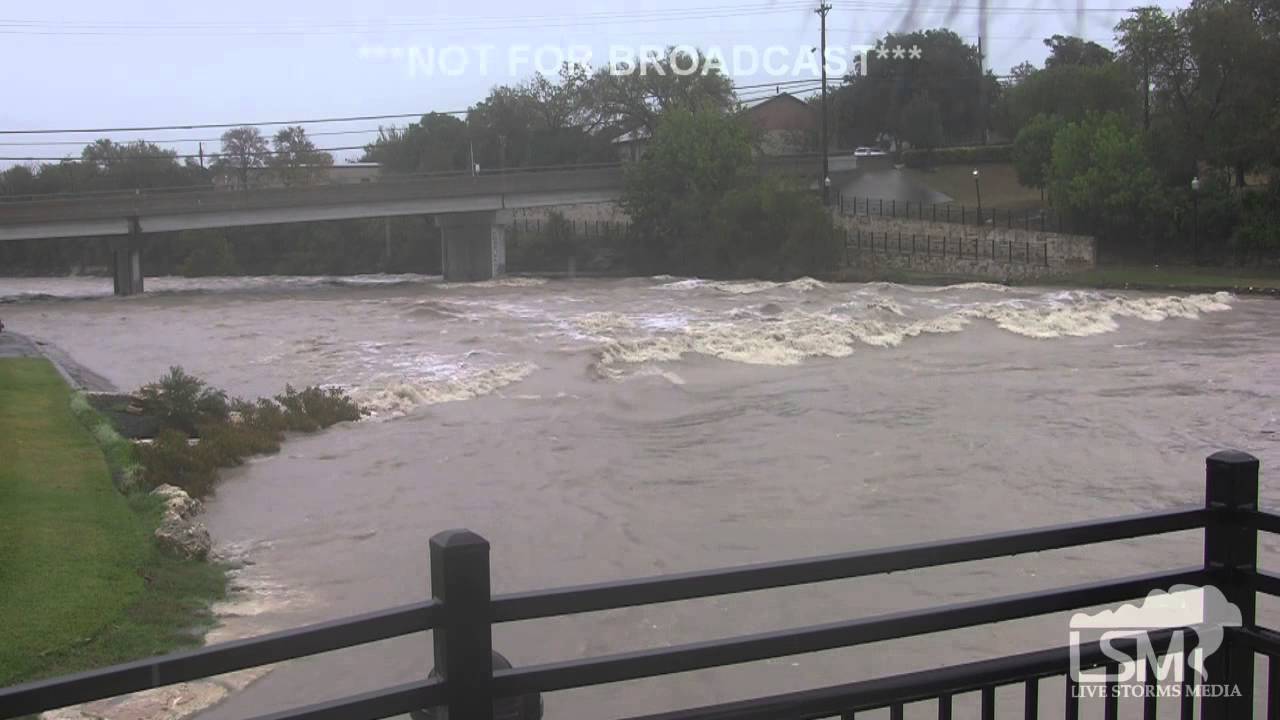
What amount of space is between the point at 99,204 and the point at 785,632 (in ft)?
220

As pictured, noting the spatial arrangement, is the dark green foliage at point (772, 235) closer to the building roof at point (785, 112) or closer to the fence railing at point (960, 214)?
the fence railing at point (960, 214)

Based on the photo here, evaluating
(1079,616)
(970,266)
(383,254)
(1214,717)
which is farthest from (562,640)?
(383,254)

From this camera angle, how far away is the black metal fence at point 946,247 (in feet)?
209

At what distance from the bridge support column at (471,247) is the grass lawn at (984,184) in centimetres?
3250

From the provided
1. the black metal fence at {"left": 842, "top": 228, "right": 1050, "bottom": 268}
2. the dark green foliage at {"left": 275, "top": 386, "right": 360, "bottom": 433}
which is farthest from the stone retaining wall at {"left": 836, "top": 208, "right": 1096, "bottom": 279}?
the dark green foliage at {"left": 275, "top": 386, "right": 360, "bottom": 433}

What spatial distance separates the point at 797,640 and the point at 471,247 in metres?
75.6

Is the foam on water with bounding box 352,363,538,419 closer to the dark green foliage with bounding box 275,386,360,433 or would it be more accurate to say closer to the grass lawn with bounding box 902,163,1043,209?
the dark green foliage with bounding box 275,386,360,433

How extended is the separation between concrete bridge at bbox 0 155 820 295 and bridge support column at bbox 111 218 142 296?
5 centimetres

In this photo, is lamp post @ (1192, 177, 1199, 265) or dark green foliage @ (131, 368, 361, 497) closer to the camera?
dark green foliage @ (131, 368, 361, 497)

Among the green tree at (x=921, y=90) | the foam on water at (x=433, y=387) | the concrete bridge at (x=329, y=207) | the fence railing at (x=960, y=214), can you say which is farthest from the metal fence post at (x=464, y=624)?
the green tree at (x=921, y=90)

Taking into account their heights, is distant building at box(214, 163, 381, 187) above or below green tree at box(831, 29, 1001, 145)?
below

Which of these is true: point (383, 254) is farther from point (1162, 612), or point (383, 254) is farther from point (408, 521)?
point (1162, 612)

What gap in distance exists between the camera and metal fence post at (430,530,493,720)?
334 centimetres

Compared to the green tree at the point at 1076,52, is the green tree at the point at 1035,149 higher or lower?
lower
